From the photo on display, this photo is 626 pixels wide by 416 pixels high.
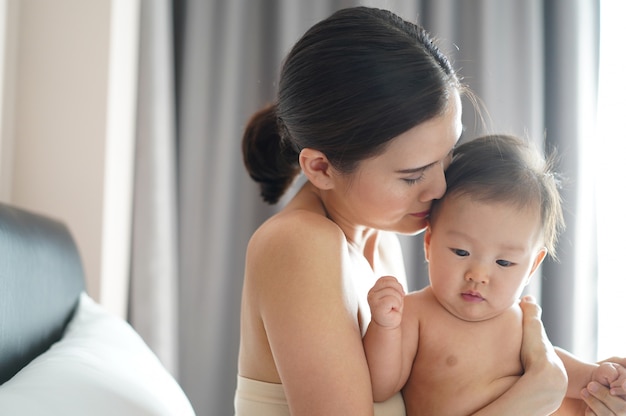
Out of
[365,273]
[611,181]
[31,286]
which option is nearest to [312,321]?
[365,273]

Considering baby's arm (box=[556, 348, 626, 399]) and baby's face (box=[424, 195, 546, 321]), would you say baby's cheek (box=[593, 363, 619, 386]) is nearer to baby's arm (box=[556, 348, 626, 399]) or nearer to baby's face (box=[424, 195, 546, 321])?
baby's arm (box=[556, 348, 626, 399])

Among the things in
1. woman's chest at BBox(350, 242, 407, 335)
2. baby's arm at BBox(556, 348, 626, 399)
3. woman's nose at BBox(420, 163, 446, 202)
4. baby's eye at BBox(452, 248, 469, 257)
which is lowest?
baby's arm at BBox(556, 348, 626, 399)

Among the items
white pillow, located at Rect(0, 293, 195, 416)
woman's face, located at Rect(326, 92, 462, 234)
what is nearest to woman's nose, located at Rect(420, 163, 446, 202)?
woman's face, located at Rect(326, 92, 462, 234)

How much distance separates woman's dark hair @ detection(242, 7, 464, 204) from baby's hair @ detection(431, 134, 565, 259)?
0.46ft

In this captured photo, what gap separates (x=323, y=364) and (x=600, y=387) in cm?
56

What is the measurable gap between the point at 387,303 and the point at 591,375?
48cm

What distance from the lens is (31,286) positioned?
1198 mm

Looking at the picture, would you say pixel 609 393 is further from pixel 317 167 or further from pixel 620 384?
pixel 317 167

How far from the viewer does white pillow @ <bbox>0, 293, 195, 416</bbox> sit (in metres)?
0.93

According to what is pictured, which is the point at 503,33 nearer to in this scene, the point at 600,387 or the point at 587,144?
the point at 587,144

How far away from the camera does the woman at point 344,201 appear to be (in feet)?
3.77

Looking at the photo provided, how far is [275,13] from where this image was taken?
2.64m

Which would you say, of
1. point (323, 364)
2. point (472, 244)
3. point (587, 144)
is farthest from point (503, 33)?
point (323, 364)

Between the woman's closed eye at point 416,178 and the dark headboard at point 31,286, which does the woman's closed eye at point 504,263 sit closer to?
the woman's closed eye at point 416,178
